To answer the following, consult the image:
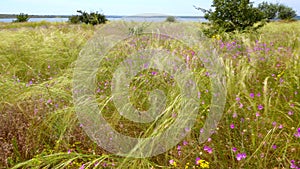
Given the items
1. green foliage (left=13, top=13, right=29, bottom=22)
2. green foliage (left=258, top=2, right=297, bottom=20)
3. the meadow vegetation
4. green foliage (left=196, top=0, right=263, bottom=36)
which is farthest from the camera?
green foliage (left=258, top=2, right=297, bottom=20)

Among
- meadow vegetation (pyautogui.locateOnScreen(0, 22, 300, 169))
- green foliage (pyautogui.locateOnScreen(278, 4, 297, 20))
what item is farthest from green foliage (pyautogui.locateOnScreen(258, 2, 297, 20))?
meadow vegetation (pyautogui.locateOnScreen(0, 22, 300, 169))

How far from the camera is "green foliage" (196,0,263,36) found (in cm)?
599

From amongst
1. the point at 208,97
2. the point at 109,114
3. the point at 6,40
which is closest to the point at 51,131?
the point at 109,114

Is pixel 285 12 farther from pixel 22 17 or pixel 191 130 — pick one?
pixel 191 130

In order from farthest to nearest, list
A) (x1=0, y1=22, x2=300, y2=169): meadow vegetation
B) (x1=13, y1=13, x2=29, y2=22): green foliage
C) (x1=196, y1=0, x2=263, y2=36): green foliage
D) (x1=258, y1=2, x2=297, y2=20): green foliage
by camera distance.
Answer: (x1=258, y1=2, x2=297, y2=20): green foliage < (x1=13, y1=13, x2=29, y2=22): green foliage < (x1=196, y1=0, x2=263, y2=36): green foliage < (x1=0, y1=22, x2=300, y2=169): meadow vegetation

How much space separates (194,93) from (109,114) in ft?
2.40

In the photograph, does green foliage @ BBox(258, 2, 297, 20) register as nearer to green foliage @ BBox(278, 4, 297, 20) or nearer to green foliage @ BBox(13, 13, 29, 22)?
green foliage @ BBox(278, 4, 297, 20)

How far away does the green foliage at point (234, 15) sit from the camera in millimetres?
5992

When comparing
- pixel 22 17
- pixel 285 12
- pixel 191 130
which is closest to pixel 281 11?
pixel 285 12

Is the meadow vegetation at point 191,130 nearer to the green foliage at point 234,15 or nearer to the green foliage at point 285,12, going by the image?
the green foliage at point 234,15

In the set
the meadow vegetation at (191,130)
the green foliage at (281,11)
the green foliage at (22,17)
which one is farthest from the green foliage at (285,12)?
the meadow vegetation at (191,130)

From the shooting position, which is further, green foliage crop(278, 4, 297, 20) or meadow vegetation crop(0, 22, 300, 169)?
green foliage crop(278, 4, 297, 20)

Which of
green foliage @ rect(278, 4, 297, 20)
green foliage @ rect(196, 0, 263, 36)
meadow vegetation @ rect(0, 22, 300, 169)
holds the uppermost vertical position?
green foliage @ rect(278, 4, 297, 20)

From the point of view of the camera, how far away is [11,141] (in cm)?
180
